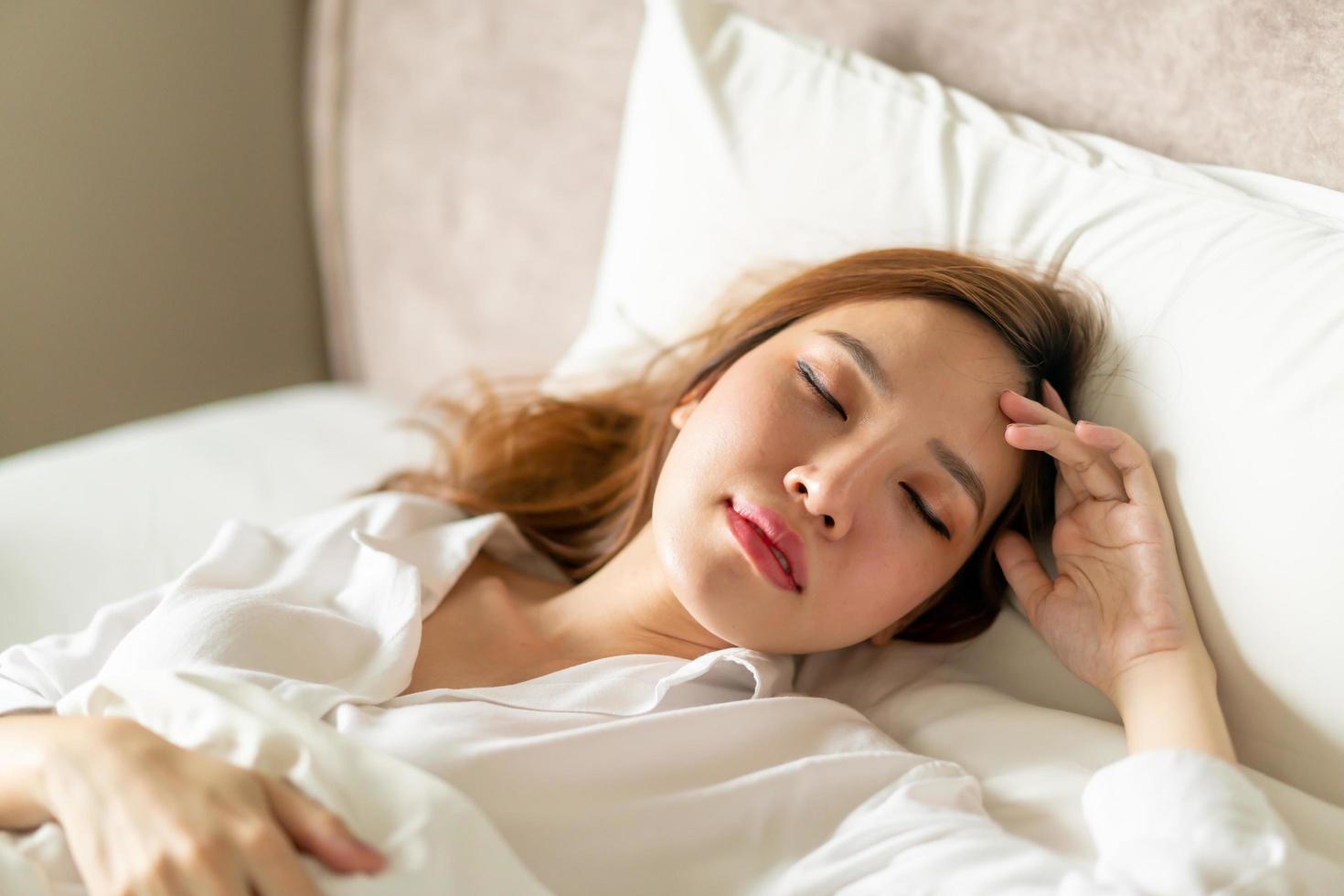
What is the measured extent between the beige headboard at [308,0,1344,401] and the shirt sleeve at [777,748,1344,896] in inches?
25.8

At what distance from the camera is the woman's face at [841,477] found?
3.45ft

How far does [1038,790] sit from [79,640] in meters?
0.94

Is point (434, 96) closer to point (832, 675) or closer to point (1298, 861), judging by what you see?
point (832, 675)

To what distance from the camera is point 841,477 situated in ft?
3.40

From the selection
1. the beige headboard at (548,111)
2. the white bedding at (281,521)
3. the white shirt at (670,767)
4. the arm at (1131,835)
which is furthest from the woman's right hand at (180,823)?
the beige headboard at (548,111)

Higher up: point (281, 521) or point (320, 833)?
point (320, 833)

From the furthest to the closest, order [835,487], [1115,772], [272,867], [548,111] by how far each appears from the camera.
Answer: [548,111], [835,487], [1115,772], [272,867]

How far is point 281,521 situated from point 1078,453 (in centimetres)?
108

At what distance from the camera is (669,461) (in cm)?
116

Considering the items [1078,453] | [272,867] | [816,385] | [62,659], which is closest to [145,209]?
[62,659]

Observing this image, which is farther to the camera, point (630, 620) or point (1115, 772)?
point (630, 620)

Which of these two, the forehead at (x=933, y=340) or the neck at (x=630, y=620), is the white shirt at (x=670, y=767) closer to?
the neck at (x=630, y=620)

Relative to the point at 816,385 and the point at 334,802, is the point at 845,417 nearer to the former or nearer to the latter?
the point at 816,385

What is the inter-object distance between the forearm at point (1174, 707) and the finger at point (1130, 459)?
0.15 meters
